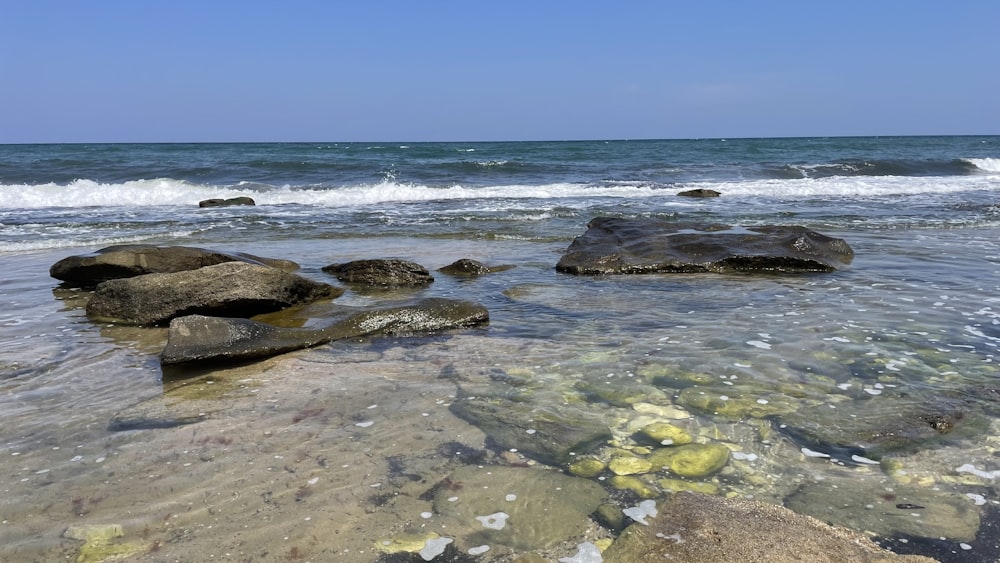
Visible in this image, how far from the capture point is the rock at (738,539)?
230 centimetres

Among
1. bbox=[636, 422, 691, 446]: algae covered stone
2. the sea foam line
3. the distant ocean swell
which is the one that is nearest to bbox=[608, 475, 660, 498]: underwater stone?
bbox=[636, 422, 691, 446]: algae covered stone

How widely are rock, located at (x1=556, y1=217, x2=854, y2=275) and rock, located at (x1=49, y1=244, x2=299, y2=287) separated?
418cm

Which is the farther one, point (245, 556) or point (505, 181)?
point (505, 181)

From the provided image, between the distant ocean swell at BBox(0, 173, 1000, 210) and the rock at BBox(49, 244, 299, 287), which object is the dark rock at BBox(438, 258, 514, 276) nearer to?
the rock at BBox(49, 244, 299, 287)

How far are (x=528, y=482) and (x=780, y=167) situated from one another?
31317mm

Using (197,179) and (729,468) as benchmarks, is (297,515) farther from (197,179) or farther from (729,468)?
(197,179)

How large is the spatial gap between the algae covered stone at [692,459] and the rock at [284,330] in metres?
2.72

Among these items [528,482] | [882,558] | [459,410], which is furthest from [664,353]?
[882,558]

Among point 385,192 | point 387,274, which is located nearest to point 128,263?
point 387,274

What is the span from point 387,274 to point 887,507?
19.4ft

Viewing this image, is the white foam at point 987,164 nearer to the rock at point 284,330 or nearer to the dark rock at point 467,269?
the dark rock at point 467,269

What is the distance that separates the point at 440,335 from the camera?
546 centimetres

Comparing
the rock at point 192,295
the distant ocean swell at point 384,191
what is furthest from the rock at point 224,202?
the rock at point 192,295

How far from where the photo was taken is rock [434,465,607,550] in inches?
101
